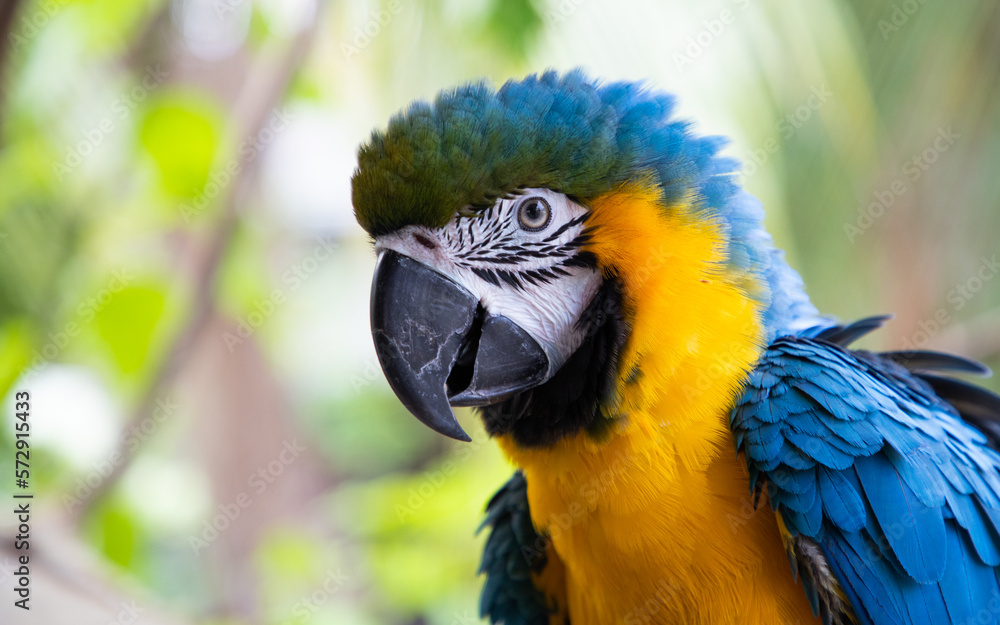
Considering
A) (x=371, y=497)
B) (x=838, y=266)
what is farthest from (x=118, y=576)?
(x=838, y=266)

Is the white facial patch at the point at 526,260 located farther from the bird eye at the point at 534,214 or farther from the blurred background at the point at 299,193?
the blurred background at the point at 299,193

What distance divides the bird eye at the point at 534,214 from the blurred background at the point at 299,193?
768mm

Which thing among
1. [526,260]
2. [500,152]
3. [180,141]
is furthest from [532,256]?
[180,141]

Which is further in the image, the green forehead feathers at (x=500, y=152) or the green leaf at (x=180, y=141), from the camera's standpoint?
the green leaf at (x=180, y=141)

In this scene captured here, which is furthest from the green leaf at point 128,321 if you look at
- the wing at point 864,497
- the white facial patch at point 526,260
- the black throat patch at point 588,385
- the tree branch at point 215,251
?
the wing at point 864,497

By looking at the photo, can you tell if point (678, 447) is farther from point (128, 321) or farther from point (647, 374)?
point (128, 321)

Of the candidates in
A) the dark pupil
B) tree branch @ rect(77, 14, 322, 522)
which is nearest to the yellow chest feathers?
the dark pupil

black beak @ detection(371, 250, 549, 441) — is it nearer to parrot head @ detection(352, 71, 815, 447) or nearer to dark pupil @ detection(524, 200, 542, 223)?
parrot head @ detection(352, 71, 815, 447)

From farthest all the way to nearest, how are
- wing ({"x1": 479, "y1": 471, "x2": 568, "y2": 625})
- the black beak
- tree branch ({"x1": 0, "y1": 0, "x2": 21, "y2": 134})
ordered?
wing ({"x1": 479, "y1": 471, "x2": 568, "y2": 625}), tree branch ({"x1": 0, "y1": 0, "x2": 21, "y2": 134}), the black beak

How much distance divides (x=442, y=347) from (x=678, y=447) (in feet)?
1.80

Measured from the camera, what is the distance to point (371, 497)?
335cm

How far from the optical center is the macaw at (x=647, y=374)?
1.40 metres

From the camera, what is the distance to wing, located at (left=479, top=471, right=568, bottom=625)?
1.99 m

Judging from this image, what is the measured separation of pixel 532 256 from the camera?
1447 mm
